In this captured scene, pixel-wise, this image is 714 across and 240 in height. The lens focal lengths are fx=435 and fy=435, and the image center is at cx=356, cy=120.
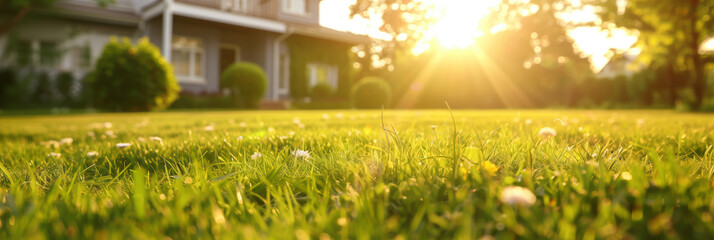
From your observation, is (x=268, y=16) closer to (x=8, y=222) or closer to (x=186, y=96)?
(x=186, y=96)

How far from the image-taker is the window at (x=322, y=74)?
1883cm

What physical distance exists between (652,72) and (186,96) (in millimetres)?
21376

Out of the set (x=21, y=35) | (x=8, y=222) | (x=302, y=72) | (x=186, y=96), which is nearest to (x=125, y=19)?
(x=21, y=35)

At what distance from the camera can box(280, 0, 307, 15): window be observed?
725 inches

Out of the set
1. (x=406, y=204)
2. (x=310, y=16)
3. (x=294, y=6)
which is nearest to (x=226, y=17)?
(x=294, y=6)

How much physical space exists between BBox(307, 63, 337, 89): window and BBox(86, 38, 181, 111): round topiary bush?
9316 millimetres

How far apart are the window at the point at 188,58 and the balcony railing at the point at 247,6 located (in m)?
1.40

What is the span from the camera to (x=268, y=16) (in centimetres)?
1566

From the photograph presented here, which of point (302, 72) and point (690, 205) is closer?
point (690, 205)

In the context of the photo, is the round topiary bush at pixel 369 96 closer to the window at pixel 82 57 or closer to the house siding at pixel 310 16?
the house siding at pixel 310 16

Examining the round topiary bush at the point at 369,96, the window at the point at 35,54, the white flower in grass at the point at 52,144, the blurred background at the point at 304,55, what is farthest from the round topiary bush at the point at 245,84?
the white flower in grass at the point at 52,144

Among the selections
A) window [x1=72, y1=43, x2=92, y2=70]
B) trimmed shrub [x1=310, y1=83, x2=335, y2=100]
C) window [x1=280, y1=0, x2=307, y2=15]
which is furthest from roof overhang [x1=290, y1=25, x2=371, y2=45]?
window [x1=72, y1=43, x2=92, y2=70]

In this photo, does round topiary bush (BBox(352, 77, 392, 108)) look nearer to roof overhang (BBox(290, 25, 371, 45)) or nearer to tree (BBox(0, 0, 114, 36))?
roof overhang (BBox(290, 25, 371, 45))

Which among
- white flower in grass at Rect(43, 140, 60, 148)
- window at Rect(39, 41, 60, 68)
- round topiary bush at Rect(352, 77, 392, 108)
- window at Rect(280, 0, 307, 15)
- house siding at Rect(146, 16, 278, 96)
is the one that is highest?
window at Rect(280, 0, 307, 15)
